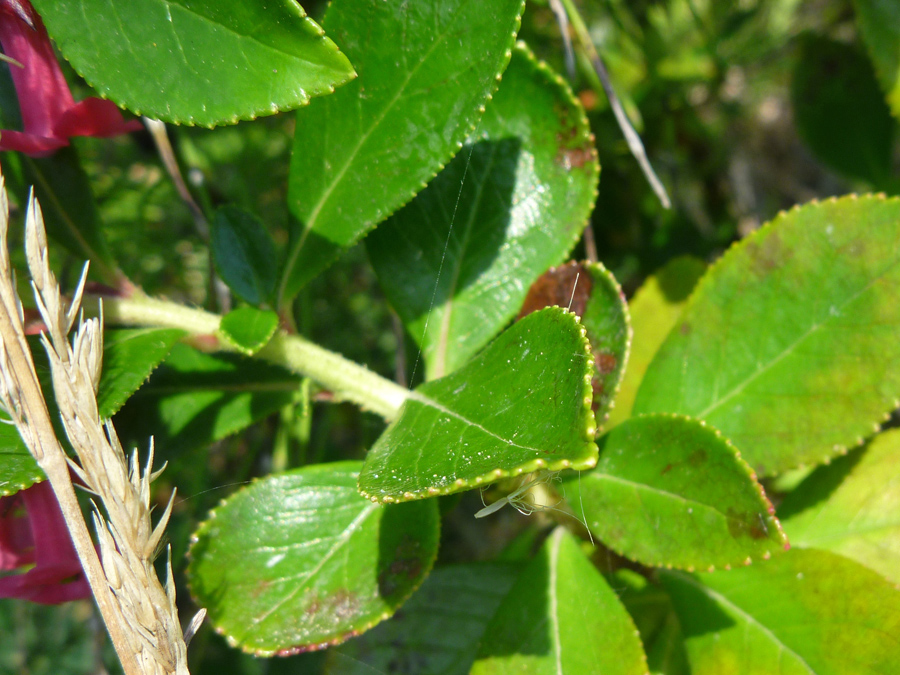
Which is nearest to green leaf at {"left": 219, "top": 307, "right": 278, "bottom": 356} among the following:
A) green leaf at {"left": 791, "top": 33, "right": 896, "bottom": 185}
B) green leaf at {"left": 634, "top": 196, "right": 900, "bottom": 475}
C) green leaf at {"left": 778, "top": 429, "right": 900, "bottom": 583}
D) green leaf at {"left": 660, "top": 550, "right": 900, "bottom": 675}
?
green leaf at {"left": 634, "top": 196, "right": 900, "bottom": 475}

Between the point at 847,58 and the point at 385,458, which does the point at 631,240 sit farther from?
the point at 385,458

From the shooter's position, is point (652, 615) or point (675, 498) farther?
point (652, 615)

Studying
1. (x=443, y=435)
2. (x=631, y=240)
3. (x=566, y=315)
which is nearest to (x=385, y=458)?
(x=443, y=435)

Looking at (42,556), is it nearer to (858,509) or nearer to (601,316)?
(601,316)

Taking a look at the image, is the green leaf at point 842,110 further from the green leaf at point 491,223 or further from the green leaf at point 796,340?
the green leaf at point 491,223

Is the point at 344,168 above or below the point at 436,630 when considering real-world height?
above

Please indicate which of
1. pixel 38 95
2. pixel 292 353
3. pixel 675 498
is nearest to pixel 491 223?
pixel 292 353
